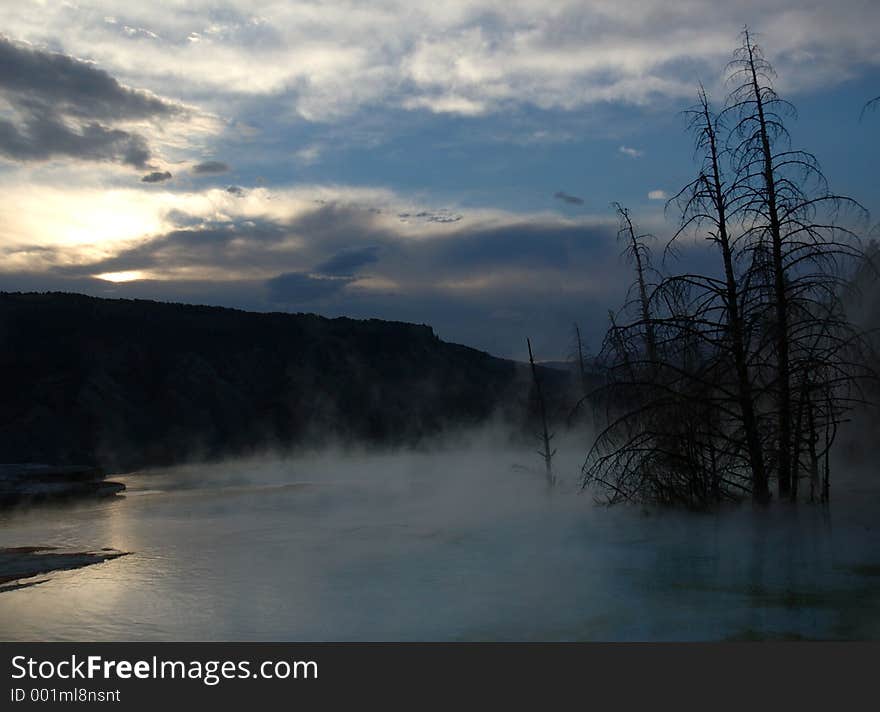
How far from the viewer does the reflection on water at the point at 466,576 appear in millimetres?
10539

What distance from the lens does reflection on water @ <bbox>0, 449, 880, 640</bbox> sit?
10.5m

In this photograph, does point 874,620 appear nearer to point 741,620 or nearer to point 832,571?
point 741,620

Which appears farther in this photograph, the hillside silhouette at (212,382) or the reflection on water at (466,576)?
the hillside silhouette at (212,382)

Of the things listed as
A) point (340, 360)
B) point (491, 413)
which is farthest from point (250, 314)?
point (491, 413)

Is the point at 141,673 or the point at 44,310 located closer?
the point at 141,673

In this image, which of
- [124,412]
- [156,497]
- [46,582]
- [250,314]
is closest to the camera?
[46,582]

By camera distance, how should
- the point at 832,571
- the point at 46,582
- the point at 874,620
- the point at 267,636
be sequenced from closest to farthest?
the point at 874,620
the point at 267,636
the point at 832,571
the point at 46,582

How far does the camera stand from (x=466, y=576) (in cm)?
1379

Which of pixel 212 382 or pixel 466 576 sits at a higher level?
pixel 212 382

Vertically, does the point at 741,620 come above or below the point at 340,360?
below

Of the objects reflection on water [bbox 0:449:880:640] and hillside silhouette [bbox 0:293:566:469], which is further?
hillside silhouette [bbox 0:293:566:469]

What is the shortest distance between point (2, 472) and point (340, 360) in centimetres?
5612

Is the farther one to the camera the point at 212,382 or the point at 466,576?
the point at 212,382

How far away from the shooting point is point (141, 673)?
7.93 metres
